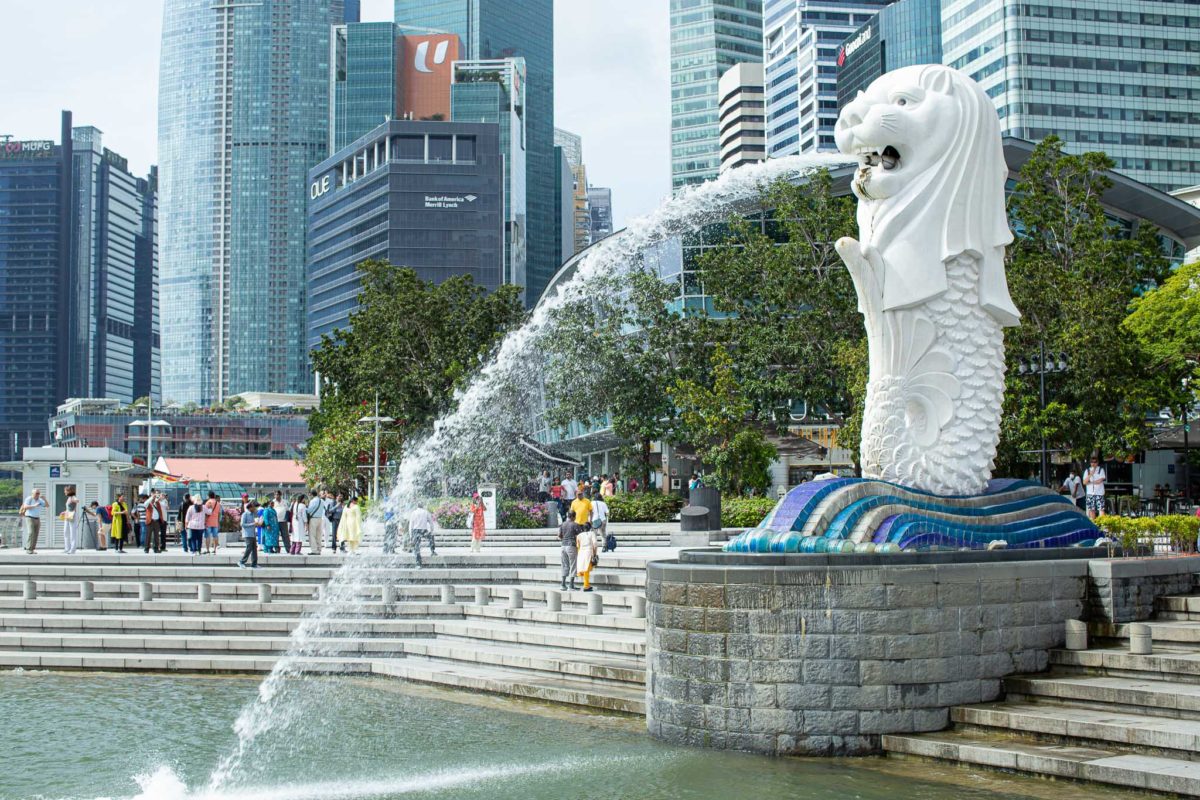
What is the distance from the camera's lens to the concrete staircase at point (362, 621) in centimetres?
1744

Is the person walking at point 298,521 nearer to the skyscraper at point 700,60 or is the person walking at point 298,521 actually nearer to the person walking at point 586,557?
the person walking at point 586,557

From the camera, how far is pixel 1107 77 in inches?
3839

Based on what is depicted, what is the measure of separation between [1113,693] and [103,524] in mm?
24104

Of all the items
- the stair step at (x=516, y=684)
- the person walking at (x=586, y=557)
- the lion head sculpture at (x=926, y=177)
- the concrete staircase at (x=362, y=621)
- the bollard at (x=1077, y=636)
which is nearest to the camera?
the bollard at (x=1077, y=636)

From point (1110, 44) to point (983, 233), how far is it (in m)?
91.5

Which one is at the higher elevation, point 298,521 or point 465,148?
point 465,148

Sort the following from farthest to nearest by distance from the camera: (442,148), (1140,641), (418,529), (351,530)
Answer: (442,148), (351,530), (418,529), (1140,641)

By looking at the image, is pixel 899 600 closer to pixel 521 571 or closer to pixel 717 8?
pixel 521 571


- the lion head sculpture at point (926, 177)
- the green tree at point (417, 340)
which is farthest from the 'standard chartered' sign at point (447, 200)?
the lion head sculpture at point (926, 177)

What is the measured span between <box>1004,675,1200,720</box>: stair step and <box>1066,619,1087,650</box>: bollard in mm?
474

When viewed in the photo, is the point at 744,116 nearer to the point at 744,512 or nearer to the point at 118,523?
the point at 744,512

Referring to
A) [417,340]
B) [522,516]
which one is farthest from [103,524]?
[417,340]

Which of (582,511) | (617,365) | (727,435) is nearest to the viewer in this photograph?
(582,511)

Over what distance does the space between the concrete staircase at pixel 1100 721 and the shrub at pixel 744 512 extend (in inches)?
593
